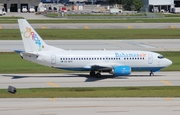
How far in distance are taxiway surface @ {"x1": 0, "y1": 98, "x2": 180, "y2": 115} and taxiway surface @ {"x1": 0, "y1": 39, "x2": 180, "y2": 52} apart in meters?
37.0

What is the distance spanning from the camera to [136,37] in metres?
91.4

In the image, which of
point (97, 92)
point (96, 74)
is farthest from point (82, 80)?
point (97, 92)

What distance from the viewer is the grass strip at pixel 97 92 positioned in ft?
133

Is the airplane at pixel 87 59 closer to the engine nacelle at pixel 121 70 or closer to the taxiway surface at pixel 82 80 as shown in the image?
the engine nacelle at pixel 121 70

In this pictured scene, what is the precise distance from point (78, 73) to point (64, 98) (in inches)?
677

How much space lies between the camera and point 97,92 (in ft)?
139

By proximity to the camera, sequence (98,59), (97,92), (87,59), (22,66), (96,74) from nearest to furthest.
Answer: (97,92) < (87,59) < (98,59) < (96,74) < (22,66)

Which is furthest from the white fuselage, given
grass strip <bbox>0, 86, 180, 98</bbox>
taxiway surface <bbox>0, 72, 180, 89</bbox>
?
grass strip <bbox>0, 86, 180, 98</bbox>

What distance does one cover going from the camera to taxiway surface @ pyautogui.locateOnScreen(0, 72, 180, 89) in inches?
1884

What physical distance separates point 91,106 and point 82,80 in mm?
15307

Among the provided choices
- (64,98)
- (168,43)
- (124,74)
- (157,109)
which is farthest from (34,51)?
(168,43)

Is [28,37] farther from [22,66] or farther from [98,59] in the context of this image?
[22,66]

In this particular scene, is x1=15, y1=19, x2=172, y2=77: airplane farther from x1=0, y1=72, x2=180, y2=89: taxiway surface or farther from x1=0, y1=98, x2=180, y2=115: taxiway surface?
x1=0, y1=98, x2=180, y2=115: taxiway surface

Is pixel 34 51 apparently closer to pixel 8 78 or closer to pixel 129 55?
pixel 8 78
